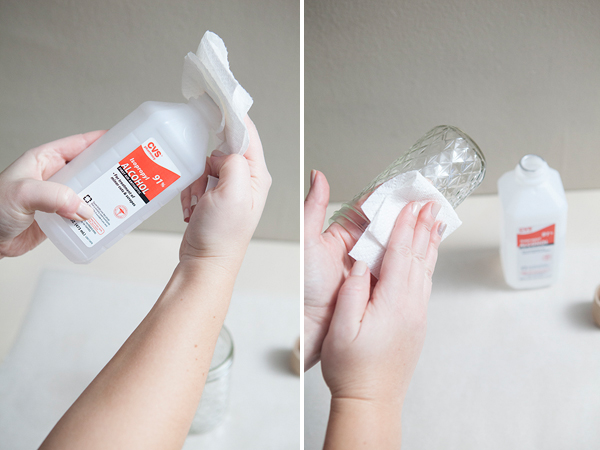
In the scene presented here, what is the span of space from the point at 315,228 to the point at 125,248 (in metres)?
0.57

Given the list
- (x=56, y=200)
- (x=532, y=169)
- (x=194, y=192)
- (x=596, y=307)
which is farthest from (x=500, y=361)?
(x=56, y=200)

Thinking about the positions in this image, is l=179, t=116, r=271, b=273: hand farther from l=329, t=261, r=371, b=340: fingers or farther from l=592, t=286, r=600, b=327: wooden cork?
l=592, t=286, r=600, b=327: wooden cork

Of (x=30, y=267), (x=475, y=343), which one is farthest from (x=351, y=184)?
(x=30, y=267)

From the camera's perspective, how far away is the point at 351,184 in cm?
80

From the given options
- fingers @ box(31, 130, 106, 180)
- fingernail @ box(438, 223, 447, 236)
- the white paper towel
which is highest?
the white paper towel

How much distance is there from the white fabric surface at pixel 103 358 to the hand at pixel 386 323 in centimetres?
37

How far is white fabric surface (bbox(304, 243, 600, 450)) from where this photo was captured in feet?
1.92

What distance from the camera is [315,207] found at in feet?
1.62

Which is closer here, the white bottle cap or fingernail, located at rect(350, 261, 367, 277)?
fingernail, located at rect(350, 261, 367, 277)

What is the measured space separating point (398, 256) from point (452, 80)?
0.32 meters

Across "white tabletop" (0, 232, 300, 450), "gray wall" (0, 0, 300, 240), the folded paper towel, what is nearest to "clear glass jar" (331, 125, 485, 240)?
the folded paper towel

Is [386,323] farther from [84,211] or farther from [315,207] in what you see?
[84,211]

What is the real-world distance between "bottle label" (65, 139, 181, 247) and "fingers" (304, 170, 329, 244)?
0.14 meters

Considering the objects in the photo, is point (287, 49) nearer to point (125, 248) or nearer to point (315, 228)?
point (315, 228)
